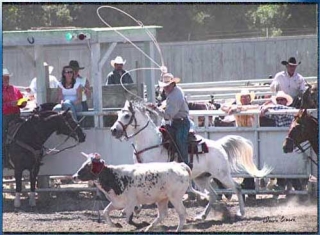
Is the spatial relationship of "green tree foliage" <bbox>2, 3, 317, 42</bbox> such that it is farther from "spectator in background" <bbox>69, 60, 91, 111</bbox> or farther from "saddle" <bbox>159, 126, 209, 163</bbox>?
"saddle" <bbox>159, 126, 209, 163</bbox>

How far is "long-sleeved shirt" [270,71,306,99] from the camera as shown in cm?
1384

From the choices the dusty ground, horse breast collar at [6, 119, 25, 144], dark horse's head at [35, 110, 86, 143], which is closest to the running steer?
the dusty ground

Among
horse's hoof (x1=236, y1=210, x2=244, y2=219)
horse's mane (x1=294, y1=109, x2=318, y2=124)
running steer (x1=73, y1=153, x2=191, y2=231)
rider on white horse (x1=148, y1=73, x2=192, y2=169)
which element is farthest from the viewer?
horse's mane (x1=294, y1=109, x2=318, y2=124)

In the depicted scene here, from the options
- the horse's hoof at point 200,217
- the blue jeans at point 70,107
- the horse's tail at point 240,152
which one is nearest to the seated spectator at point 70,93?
the blue jeans at point 70,107

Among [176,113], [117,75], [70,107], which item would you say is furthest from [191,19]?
[176,113]

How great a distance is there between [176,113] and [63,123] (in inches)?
85.4

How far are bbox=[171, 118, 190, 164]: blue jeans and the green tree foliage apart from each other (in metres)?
2.24

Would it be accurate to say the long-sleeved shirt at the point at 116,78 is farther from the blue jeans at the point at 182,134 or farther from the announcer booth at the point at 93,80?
the blue jeans at the point at 182,134

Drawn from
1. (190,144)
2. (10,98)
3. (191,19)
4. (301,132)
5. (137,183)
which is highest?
(191,19)

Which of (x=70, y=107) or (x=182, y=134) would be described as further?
(x=70, y=107)

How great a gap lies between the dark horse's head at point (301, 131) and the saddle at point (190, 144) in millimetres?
1062

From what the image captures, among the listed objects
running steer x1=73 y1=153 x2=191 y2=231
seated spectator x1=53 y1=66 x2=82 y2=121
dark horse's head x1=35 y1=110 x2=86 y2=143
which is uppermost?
seated spectator x1=53 y1=66 x2=82 y2=121

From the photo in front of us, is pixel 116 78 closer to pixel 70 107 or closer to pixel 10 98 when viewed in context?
pixel 70 107

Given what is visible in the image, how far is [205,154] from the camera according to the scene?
1250 centimetres
